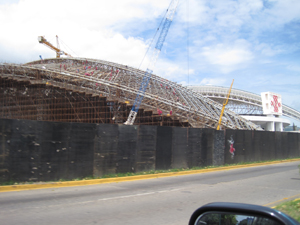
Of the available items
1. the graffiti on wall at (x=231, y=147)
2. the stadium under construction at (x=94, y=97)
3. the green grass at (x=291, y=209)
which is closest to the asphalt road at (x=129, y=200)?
the green grass at (x=291, y=209)

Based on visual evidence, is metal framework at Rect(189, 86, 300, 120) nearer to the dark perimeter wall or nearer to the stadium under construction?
the stadium under construction

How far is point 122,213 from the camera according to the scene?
23.4 feet

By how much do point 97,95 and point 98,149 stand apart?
19.9 meters

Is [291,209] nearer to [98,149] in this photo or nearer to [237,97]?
[98,149]

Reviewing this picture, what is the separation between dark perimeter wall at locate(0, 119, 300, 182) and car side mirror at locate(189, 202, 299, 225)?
998cm

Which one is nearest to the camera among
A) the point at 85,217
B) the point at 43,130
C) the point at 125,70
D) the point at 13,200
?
the point at 85,217

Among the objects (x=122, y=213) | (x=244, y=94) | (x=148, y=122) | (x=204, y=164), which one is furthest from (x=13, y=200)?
(x=244, y=94)

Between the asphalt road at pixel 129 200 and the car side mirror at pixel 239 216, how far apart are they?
407 cm

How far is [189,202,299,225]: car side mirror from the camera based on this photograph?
7.23 feet

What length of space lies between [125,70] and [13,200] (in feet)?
104

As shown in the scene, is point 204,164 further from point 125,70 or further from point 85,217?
point 125,70

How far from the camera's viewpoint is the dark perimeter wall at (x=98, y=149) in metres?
10.9

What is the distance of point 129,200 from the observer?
8.76 meters

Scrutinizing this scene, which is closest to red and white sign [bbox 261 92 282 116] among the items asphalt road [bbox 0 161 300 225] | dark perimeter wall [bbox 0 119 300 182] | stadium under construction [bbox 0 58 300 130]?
stadium under construction [bbox 0 58 300 130]
